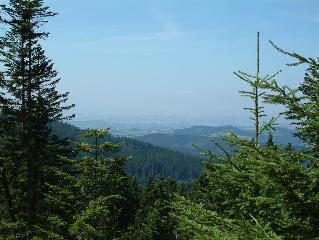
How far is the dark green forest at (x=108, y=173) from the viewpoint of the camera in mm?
5098

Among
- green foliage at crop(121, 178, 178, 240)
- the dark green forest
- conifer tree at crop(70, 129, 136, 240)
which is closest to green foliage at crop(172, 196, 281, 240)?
the dark green forest

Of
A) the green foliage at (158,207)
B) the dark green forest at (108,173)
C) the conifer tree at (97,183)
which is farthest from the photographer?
Result: the green foliage at (158,207)

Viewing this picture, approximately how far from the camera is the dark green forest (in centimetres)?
510

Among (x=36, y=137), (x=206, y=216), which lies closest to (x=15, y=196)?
(x=36, y=137)

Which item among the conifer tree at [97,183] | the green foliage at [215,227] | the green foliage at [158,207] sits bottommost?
the green foliage at [158,207]

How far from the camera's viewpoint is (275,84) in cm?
512

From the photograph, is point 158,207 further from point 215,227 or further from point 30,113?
point 215,227

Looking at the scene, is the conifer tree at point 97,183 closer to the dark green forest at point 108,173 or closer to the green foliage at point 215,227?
the dark green forest at point 108,173

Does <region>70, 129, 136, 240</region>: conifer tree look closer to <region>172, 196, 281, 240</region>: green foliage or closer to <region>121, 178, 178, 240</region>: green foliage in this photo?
<region>172, 196, 281, 240</region>: green foliage

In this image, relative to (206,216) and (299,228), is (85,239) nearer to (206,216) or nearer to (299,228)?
(206,216)

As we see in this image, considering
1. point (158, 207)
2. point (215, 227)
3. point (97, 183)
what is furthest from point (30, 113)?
point (158, 207)

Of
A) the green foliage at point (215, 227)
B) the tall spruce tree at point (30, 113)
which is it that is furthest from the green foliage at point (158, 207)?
the green foliage at point (215, 227)

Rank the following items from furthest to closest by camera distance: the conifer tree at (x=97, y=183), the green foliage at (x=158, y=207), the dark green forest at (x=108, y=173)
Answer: the green foliage at (x=158, y=207)
the conifer tree at (x=97, y=183)
the dark green forest at (x=108, y=173)

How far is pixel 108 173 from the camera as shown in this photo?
18156mm
